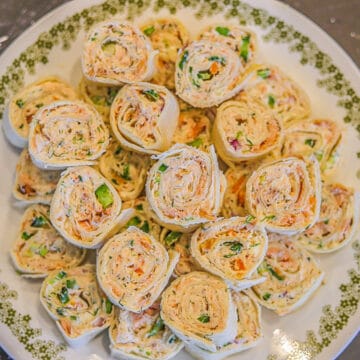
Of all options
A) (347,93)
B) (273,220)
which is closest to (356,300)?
(273,220)

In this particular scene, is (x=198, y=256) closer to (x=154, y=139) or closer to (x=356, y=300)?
(x=154, y=139)

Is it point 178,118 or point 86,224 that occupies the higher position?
point 178,118

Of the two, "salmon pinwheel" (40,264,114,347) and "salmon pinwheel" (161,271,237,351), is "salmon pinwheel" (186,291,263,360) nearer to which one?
"salmon pinwheel" (161,271,237,351)

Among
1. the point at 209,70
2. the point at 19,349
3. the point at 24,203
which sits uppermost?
the point at 209,70

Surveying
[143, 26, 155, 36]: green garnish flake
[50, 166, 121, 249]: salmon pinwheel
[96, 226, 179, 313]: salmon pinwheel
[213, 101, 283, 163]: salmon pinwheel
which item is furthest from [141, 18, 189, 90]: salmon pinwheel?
[96, 226, 179, 313]: salmon pinwheel

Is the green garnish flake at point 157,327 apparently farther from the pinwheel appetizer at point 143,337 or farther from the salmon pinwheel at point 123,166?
the salmon pinwheel at point 123,166

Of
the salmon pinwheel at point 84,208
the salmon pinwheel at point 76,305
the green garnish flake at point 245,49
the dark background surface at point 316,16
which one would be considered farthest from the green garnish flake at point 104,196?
the dark background surface at point 316,16

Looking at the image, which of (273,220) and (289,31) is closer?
(273,220)
